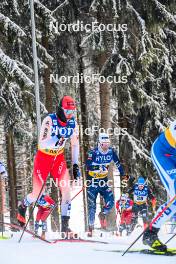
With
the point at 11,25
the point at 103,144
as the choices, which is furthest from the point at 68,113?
the point at 11,25

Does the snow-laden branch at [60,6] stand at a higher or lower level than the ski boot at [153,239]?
higher

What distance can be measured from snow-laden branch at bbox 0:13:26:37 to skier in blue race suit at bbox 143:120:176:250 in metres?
8.89

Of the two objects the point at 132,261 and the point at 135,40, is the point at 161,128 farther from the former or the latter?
the point at 132,261

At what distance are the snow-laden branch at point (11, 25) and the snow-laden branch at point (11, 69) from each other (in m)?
0.81

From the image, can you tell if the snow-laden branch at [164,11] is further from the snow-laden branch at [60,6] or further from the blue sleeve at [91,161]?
the blue sleeve at [91,161]

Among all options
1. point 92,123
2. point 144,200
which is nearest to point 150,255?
point 144,200

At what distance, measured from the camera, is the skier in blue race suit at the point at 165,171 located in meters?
5.59

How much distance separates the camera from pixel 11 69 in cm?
1346

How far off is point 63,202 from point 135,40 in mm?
7708

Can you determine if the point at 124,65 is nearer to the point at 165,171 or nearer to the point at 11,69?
the point at 11,69

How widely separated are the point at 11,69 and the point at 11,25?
136cm

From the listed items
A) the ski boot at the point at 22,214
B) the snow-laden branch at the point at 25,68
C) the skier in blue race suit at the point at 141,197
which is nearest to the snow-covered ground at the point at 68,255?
the ski boot at the point at 22,214

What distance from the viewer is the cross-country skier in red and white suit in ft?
25.0

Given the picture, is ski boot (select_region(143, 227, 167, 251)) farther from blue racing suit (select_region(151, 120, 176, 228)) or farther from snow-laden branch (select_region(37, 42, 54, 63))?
snow-laden branch (select_region(37, 42, 54, 63))
